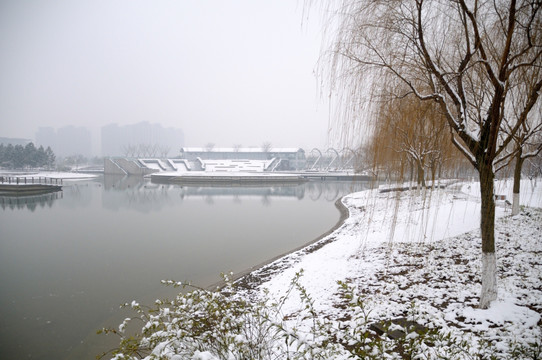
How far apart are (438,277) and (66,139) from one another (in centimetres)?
17705

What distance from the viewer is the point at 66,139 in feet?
483

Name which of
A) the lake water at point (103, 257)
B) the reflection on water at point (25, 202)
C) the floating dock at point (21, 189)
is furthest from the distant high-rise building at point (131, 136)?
the lake water at point (103, 257)

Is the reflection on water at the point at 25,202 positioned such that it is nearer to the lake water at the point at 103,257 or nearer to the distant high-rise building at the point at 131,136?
the lake water at the point at 103,257

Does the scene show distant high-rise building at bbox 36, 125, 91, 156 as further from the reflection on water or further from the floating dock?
the reflection on water

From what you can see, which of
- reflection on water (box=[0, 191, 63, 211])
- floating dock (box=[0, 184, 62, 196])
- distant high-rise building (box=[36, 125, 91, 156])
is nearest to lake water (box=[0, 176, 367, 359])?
reflection on water (box=[0, 191, 63, 211])

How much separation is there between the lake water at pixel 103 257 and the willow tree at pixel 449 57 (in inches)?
85.4

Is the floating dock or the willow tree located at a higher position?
the willow tree

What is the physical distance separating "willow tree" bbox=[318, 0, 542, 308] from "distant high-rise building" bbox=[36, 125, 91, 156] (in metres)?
164

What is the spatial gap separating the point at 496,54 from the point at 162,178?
169 ft

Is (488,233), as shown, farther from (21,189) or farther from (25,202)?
(21,189)

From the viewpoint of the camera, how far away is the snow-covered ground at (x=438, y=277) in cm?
327

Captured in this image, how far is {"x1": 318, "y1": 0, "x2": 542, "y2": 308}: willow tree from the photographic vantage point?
3.23 m

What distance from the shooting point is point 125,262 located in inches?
374

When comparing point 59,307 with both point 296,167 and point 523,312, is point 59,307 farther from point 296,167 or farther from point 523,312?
point 296,167
